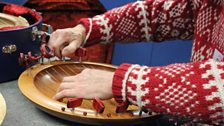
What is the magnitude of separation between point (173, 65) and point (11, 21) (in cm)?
51

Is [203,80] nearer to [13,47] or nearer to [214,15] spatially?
[214,15]

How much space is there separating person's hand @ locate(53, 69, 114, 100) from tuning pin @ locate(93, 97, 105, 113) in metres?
0.01

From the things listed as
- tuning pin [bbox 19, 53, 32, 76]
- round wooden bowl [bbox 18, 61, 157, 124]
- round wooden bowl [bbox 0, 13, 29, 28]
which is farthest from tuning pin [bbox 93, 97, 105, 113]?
round wooden bowl [bbox 0, 13, 29, 28]

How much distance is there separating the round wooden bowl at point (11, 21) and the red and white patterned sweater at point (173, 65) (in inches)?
6.9

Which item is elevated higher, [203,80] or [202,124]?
[203,80]

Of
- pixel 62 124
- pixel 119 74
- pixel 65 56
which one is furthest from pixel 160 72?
pixel 65 56

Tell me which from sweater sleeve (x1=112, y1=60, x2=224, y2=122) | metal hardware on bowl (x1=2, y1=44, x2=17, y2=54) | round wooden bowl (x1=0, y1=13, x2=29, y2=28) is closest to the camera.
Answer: sweater sleeve (x1=112, y1=60, x2=224, y2=122)

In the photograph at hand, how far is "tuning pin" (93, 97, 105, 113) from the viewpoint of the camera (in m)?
0.73

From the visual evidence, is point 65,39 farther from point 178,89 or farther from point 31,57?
point 178,89

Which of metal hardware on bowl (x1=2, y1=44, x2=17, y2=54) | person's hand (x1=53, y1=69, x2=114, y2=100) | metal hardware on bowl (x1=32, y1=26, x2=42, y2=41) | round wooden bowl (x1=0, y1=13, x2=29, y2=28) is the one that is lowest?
person's hand (x1=53, y1=69, x2=114, y2=100)

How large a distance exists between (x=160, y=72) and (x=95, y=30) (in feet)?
1.11

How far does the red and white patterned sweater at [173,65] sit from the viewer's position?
672 mm

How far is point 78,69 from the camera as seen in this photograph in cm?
99

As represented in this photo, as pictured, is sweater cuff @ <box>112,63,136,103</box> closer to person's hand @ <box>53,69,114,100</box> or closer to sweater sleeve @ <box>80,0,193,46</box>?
person's hand @ <box>53,69,114,100</box>
